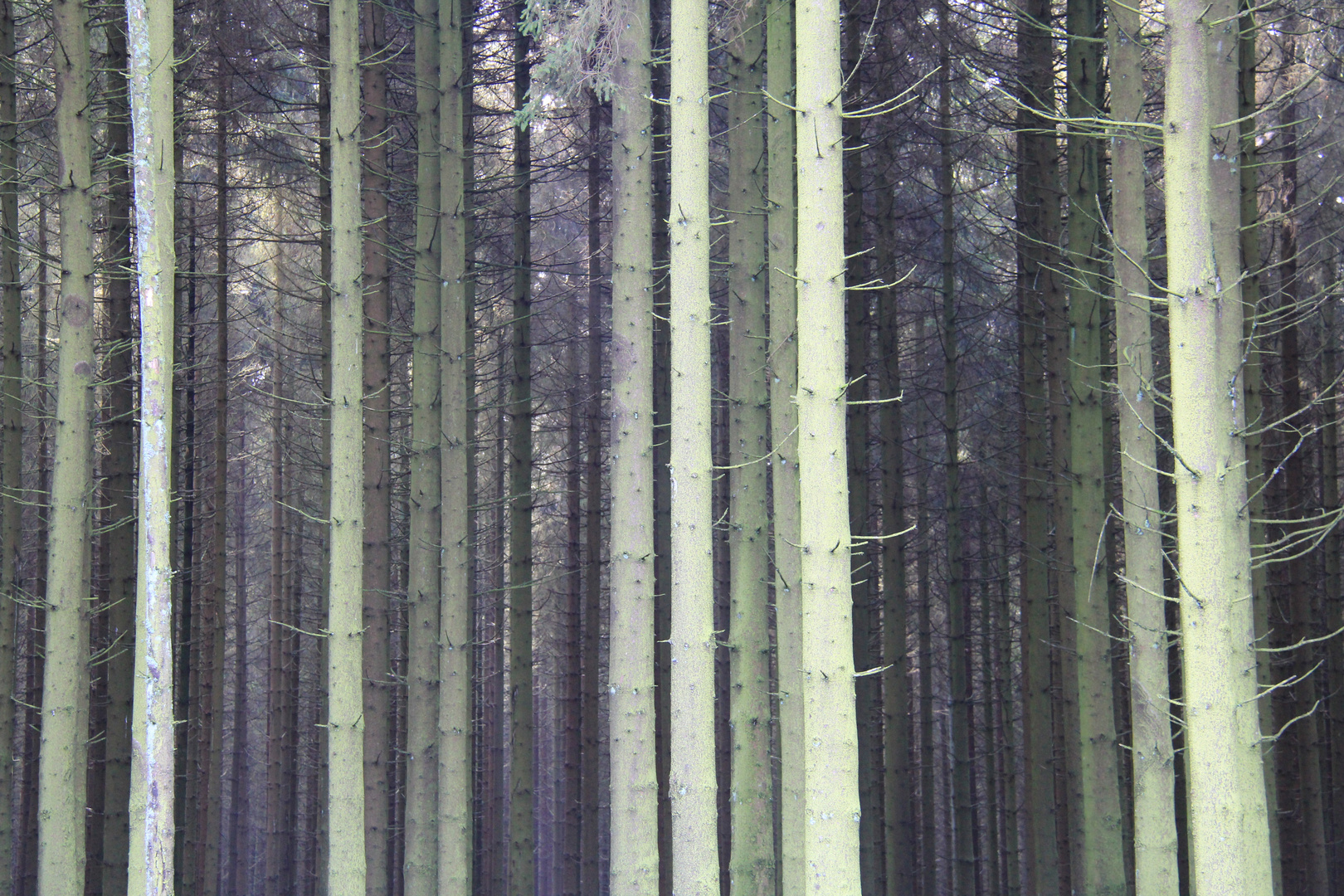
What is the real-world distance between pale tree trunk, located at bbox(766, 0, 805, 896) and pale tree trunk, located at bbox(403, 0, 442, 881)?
11.1 ft

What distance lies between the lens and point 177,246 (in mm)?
14016

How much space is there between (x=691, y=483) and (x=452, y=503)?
3.27 m

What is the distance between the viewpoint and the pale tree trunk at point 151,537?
6.88 metres

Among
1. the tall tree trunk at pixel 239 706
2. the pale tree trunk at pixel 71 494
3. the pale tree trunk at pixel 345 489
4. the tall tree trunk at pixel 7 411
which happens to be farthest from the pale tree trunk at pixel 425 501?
the tall tree trunk at pixel 239 706

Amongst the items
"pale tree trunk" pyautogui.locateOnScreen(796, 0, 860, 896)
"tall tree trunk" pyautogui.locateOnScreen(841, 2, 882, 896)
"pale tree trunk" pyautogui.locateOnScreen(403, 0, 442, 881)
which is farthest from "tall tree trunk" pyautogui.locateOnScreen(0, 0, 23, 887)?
"tall tree trunk" pyautogui.locateOnScreen(841, 2, 882, 896)

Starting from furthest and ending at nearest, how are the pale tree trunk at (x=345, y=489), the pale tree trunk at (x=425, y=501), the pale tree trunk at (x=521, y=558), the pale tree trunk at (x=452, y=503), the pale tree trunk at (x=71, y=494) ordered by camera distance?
the pale tree trunk at (x=521, y=558)
the pale tree trunk at (x=425, y=501)
the pale tree trunk at (x=452, y=503)
the pale tree trunk at (x=71, y=494)
the pale tree trunk at (x=345, y=489)

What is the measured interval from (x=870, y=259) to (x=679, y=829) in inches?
379

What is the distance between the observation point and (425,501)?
10.1 metres

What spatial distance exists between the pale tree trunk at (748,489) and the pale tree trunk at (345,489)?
3244mm

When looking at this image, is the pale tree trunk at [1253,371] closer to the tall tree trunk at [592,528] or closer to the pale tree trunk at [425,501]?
the pale tree trunk at [425,501]

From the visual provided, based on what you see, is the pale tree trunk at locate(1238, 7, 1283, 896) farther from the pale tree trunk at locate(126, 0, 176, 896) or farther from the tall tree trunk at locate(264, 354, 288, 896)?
the tall tree trunk at locate(264, 354, 288, 896)

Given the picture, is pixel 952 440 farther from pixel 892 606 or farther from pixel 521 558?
pixel 521 558

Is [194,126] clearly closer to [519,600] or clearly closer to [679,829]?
[519,600]

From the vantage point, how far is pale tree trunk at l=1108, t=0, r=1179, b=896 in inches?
294
